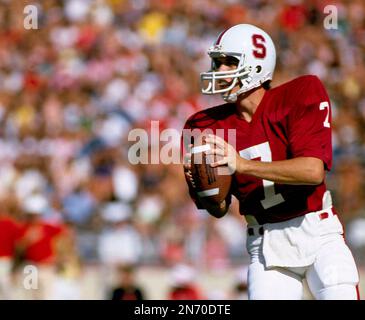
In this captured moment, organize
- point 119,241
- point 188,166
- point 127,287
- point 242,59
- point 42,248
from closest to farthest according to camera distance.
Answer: point 188,166
point 242,59
point 127,287
point 42,248
point 119,241

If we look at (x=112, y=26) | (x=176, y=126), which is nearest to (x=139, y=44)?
(x=112, y=26)

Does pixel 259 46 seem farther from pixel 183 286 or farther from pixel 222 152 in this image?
pixel 183 286

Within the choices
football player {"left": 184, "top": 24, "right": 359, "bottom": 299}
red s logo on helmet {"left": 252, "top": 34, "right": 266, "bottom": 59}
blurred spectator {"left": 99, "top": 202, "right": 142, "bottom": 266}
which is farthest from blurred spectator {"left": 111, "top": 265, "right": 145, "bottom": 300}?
red s logo on helmet {"left": 252, "top": 34, "right": 266, "bottom": 59}

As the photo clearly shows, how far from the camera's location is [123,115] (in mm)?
9516

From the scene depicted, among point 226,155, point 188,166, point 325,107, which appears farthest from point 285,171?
point 188,166

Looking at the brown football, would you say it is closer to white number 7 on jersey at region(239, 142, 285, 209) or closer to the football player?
the football player

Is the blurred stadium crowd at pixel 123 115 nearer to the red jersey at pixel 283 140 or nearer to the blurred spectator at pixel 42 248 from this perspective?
the blurred spectator at pixel 42 248

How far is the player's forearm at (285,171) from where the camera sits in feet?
12.8

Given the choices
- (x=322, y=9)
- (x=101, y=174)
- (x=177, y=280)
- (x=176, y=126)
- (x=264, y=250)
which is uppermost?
(x=322, y=9)

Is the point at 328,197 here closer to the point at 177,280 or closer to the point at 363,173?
the point at 177,280

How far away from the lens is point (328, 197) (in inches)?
168

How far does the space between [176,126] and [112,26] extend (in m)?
2.59

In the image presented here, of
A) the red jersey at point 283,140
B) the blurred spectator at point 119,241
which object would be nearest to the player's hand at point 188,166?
the red jersey at point 283,140

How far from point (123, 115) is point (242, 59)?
525cm
